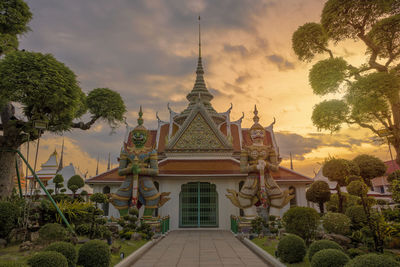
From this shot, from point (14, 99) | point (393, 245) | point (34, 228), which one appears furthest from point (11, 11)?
point (393, 245)

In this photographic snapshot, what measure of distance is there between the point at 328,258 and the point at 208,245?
214 inches

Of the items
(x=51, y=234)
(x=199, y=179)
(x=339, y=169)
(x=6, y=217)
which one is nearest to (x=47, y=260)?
(x=51, y=234)

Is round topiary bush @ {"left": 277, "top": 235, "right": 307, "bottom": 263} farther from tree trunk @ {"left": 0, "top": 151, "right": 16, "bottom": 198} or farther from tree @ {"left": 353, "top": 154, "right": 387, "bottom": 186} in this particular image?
tree trunk @ {"left": 0, "top": 151, "right": 16, "bottom": 198}

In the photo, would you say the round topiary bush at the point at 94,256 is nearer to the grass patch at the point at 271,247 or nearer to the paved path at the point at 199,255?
the paved path at the point at 199,255

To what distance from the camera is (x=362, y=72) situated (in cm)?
832

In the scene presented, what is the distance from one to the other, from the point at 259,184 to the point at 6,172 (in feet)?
33.3

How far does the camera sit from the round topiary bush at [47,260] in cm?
441

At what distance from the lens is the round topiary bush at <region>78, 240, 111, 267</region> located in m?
5.62

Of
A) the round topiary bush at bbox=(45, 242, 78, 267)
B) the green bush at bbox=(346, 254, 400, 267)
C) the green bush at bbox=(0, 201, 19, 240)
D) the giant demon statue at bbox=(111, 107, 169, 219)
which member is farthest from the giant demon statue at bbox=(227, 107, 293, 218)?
the green bush at bbox=(0, 201, 19, 240)

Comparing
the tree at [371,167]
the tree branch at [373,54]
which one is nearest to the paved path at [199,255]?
the tree branch at [373,54]

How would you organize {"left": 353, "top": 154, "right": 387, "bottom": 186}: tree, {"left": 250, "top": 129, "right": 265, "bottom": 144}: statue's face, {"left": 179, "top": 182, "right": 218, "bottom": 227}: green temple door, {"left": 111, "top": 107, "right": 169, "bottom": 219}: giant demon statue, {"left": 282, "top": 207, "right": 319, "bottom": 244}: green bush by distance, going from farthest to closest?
{"left": 179, "top": 182, "right": 218, "bottom": 227}: green temple door, {"left": 250, "top": 129, "right": 265, "bottom": 144}: statue's face, {"left": 353, "top": 154, "right": 387, "bottom": 186}: tree, {"left": 111, "top": 107, "right": 169, "bottom": 219}: giant demon statue, {"left": 282, "top": 207, "right": 319, "bottom": 244}: green bush

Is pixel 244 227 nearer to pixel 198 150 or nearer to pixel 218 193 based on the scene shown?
pixel 218 193

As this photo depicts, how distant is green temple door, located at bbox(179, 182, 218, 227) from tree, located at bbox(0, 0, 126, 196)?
7589 millimetres

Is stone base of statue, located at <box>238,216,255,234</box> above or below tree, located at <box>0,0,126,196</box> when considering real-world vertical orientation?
below
